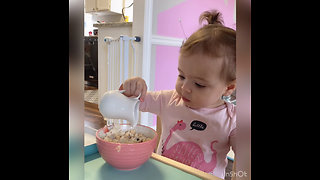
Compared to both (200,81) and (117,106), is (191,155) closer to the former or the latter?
(200,81)

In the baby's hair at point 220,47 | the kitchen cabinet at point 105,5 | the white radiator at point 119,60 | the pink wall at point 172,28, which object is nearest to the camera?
the baby's hair at point 220,47

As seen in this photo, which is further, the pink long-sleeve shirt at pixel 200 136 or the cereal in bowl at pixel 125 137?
the pink long-sleeve shirt at pixel 200 136

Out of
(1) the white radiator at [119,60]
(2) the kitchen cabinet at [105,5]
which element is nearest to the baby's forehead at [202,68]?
(1) the white radiator at [119,60]

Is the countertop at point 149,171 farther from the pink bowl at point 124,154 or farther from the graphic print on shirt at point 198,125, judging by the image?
the graphic print on shirt at point 198,125

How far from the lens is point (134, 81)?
0.77 metres

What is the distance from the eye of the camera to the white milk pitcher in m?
0.51

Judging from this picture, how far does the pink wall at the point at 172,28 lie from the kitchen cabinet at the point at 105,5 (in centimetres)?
331

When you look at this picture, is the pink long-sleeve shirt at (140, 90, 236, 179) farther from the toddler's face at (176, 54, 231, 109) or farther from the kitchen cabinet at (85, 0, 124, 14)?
the kitchen cabinet at (85, 0, 124, 14)

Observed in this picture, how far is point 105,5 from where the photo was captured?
5141 mm

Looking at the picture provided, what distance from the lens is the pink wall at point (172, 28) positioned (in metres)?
2.06

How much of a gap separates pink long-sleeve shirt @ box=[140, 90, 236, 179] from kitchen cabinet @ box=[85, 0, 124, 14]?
15.3 feet

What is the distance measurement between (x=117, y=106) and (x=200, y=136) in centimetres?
46
